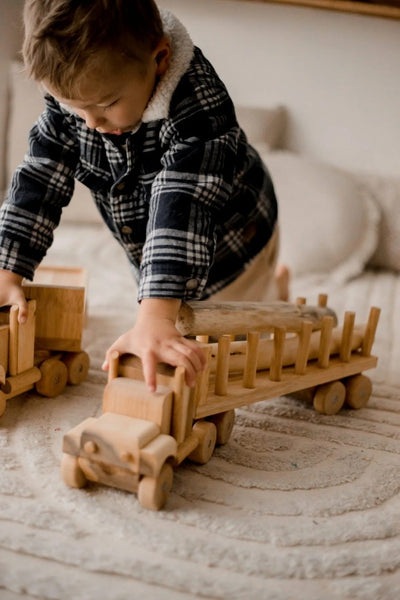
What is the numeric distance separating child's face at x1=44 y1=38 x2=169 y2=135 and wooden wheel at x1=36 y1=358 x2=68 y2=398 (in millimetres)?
285

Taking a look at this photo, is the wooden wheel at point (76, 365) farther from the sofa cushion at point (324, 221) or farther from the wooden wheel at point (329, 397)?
the sofa cushion at point (324, 221)

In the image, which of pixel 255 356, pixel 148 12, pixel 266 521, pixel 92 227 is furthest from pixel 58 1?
pixel 92 227

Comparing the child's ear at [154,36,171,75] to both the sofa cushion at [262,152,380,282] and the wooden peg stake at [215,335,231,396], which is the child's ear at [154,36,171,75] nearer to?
the wooden peg stake at [215,335,231,396]

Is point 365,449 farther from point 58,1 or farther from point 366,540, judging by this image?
point 58,1

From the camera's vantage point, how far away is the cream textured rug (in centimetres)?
48

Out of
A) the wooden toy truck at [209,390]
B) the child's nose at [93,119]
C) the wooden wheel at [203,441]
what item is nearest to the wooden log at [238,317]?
the wooden toy truck at [209,390]

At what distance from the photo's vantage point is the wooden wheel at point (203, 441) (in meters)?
0.63

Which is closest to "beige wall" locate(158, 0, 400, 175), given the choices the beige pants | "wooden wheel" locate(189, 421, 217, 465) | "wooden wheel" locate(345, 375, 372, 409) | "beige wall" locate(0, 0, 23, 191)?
"beige wall" locate(0, 0, 23, 191)

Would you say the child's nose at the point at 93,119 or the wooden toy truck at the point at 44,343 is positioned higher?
the child's nose at the point at 93,119

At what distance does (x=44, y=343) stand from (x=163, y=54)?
14.6 inches

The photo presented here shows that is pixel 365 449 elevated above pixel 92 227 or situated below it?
below

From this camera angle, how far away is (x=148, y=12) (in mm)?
636

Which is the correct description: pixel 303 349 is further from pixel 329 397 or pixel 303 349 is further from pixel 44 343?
pixel 44 343

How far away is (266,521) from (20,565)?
21 centimetres
